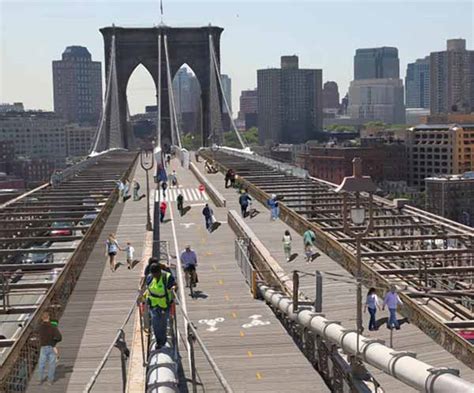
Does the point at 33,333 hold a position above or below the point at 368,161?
above

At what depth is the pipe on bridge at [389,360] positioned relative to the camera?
12.1 m

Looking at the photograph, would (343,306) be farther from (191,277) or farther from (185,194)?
(185,194)

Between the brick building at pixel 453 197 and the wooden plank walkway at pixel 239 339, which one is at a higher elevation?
the wooden plank walkway at pixel 239 339

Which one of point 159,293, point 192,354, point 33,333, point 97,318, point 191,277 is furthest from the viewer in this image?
point 191,277

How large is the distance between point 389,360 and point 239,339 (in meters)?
7.53

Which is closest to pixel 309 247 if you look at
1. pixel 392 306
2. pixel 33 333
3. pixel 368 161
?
pixel 392 306

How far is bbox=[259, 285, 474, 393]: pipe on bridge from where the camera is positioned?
1205 cm

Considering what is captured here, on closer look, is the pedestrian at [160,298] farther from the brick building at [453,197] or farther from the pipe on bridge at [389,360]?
the brick building at [453,197]

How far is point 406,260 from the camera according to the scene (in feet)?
115

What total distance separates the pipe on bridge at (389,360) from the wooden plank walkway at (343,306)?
1.15m

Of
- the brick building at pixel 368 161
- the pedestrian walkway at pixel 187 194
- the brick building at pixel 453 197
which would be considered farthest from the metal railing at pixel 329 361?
the brick building at pixel 368 161

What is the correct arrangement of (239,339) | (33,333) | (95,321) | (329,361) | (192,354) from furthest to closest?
(95,321), (239,339), (33,333), (329,361), (192,354)

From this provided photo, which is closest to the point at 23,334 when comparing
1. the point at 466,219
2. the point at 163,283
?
the point at 163,283

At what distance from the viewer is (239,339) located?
859 inches
